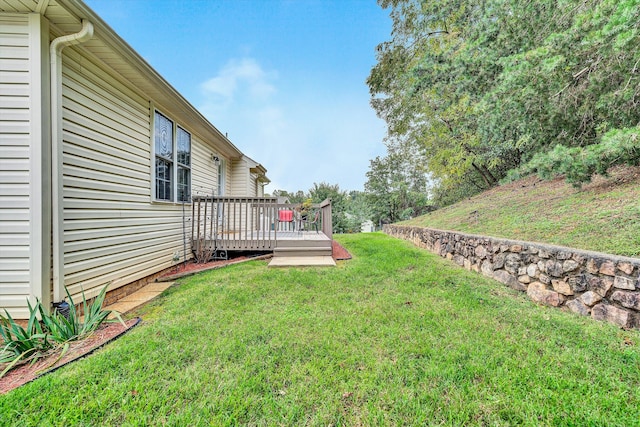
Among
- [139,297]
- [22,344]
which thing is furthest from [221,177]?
[22,344]

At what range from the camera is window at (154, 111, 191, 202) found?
4797mm

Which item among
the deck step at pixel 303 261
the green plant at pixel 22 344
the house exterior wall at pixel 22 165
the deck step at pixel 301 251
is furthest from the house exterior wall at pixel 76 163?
the deck step at pixel 301 251

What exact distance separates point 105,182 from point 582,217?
736 cm

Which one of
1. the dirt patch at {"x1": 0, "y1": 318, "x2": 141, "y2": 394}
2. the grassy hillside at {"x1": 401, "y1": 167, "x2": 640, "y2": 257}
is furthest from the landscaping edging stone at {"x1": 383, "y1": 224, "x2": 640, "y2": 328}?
the dirt patch at {"x1": 0, "y1": 318, "x2": 141, "y2": 394}

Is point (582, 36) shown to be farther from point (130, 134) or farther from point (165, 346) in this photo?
point (130, 134)

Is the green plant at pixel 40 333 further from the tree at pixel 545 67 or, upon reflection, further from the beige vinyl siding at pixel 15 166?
the tree at pixel 545 67

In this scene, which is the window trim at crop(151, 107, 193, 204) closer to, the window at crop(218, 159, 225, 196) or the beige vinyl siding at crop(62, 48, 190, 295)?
the beige vinyl siding at crop(62, 48, 190, 295)

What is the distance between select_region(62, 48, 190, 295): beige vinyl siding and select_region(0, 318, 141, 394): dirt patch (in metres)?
0.85

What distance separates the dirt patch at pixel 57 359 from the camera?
1911 mm

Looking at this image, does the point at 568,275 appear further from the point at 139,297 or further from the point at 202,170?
the point at 202,170

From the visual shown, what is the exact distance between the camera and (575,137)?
510 cm

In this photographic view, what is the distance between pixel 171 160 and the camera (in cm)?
519

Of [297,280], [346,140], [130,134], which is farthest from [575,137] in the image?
[346,140]

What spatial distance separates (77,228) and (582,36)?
736 centimetres
